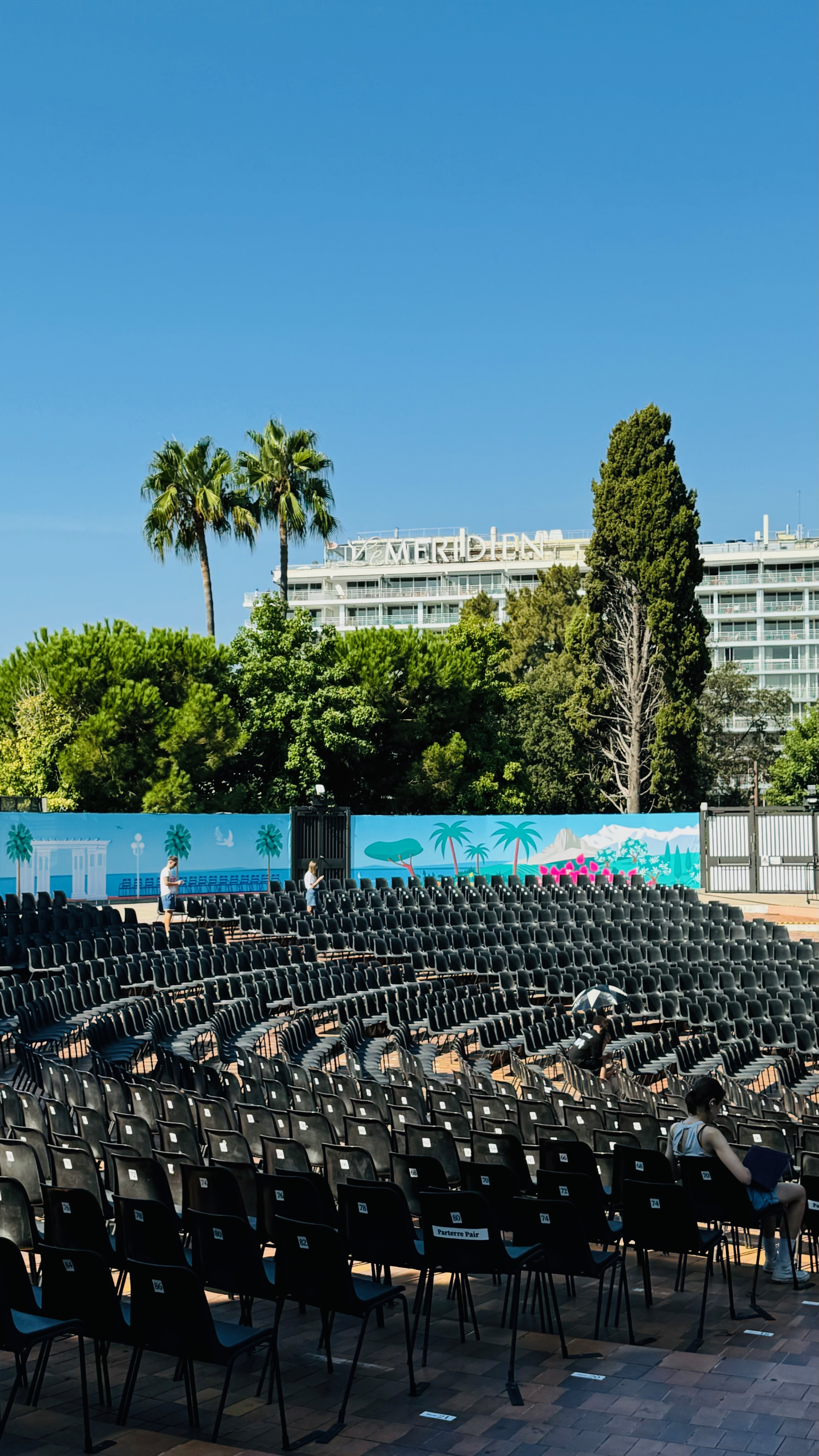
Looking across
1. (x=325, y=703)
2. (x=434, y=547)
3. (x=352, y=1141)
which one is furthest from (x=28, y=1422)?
(x=434, y=547)

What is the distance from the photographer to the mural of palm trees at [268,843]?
3033cm

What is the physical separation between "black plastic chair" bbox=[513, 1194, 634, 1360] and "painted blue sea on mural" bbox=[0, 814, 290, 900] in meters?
21.9

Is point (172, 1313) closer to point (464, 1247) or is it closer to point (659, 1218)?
point (464, 1247)

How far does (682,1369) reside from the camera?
5457 mm

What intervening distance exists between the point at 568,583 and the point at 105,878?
4420cm

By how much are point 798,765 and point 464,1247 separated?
6006 cm

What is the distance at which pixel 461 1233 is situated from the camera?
5.82m

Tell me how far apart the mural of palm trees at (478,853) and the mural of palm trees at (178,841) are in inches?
312

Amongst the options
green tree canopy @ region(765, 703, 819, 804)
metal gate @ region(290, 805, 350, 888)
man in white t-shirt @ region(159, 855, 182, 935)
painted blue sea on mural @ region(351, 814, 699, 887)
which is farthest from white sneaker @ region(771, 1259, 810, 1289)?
green tree canopy @ region(765, 703, 819, 804)

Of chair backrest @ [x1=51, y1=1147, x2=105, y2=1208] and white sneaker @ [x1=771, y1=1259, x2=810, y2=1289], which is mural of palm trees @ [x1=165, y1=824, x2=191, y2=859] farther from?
white sneaker @ [x1=771, y1=1259, x2=810, y2=1289]

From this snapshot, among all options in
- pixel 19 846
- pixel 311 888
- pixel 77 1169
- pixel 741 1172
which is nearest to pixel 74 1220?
pixel 77 1169

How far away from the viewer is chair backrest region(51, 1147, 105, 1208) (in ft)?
21.8

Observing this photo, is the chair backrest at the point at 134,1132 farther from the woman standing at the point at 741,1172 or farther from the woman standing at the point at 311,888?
the woman standing at the point at 311,888

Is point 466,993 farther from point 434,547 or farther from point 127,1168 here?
point 434,547
